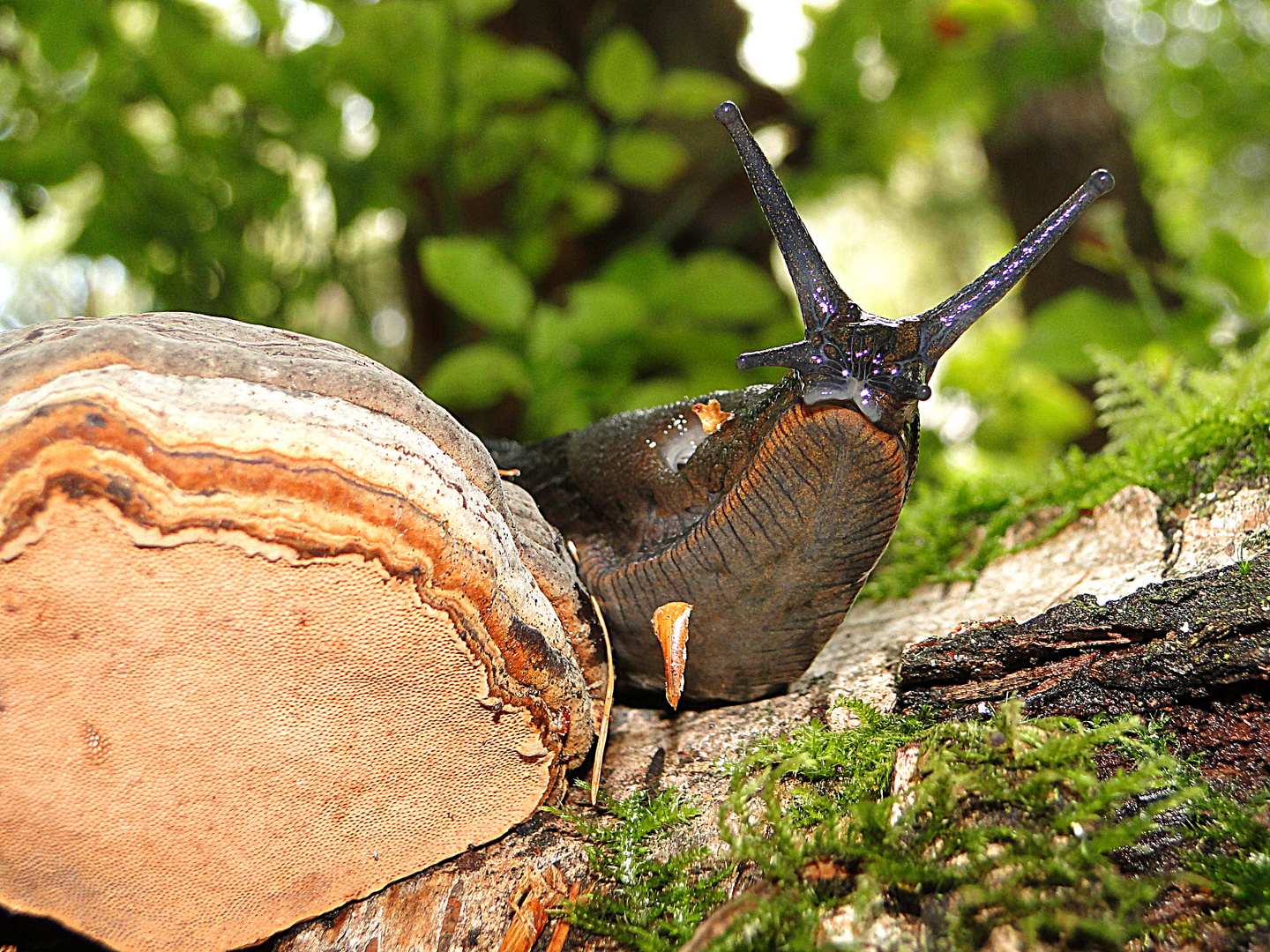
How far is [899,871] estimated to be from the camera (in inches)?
44.8

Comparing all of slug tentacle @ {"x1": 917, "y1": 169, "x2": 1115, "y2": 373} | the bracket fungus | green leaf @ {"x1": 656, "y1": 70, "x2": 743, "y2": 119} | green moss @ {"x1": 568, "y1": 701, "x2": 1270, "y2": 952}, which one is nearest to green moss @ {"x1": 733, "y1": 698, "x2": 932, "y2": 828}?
green moss @ {"x1": 568, "y1": 701, "x2": 1270, "y2": 952}

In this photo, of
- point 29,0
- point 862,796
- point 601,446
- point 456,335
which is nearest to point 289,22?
point 29,0

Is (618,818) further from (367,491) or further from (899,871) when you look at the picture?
(367,491)

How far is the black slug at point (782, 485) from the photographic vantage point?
1.67 m


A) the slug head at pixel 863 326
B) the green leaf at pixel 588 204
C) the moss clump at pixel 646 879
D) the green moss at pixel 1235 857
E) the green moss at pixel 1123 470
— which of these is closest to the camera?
the green moss at pixel 1235 857

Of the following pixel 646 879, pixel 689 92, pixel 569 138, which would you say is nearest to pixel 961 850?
pixel 646 879

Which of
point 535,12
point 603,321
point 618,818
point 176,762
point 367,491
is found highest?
point 535,12

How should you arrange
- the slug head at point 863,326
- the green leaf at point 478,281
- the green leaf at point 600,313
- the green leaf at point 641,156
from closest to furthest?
the slug head at point 863,326 < the green leaf at point 478,281 < the green leaf at point 600,313 < the green leaf at point 641,156

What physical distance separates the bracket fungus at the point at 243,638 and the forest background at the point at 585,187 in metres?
1.65

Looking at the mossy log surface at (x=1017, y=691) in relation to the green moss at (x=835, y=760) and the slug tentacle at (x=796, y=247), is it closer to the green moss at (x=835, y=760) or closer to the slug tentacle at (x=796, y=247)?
the green moss at (x=835, y=760)

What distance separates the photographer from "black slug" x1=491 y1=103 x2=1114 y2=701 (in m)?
1.67

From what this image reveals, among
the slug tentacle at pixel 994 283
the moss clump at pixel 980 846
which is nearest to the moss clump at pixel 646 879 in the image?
the moss clump at pixel 980 846

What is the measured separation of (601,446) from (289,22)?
2789 mm

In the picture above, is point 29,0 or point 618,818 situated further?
point 29,0
